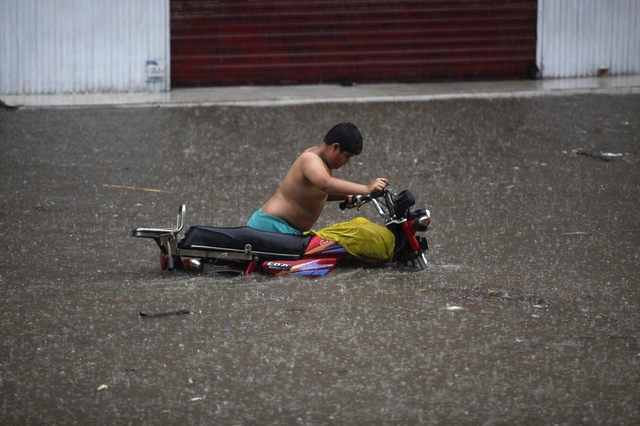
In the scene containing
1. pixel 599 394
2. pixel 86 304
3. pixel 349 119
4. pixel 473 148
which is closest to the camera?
pixel 599 394

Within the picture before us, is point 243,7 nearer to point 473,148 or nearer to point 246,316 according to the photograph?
point 473,148

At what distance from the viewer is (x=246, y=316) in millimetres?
4719

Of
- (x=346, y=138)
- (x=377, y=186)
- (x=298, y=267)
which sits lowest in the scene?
(x=298, y=267)

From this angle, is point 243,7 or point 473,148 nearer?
point 473,148

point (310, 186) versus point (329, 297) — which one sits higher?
point (310, 186)

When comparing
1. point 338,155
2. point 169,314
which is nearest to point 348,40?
point 338,155

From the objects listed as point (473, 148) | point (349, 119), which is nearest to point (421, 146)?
→ point (473, 148)

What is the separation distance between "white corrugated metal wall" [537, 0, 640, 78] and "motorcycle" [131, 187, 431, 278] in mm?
7789

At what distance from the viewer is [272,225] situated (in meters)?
5.67

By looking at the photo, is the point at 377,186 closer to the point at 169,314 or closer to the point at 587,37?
the point at 169,314

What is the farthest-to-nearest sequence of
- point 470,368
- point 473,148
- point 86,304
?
1. point 473,148
2. point 86,304
3. point 470,368

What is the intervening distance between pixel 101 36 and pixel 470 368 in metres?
8.81

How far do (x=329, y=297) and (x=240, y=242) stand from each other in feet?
2.37

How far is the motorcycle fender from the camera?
213 inches
